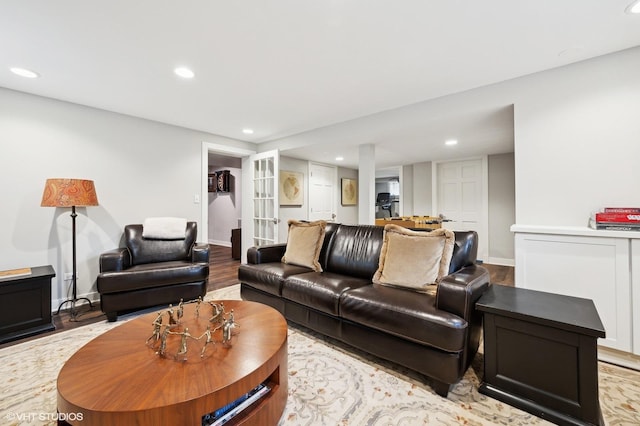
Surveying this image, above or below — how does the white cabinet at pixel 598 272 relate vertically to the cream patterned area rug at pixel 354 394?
above

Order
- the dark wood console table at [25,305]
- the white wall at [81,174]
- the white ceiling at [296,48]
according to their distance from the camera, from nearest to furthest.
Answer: the white ceiling at [296,48] < the dark wood console table at [25,305] < the white wall at [81,174]

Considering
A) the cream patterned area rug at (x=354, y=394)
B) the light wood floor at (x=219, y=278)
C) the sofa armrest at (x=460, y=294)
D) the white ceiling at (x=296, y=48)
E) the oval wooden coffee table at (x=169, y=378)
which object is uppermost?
the white ceiling at (x=296, y=48)

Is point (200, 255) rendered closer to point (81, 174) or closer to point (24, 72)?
point (81, 174)

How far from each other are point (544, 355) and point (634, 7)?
6.97 feet

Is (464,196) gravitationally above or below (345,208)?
above

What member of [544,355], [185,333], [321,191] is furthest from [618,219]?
[321,191]

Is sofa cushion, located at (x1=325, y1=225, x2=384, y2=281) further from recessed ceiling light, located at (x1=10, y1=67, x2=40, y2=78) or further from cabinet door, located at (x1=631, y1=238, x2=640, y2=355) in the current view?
recessed ceiling light, located at (x1=10, y1=67, x2=40, y2=78)

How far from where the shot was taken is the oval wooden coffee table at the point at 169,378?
933 millimetres

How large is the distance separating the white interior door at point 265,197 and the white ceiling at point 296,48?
138 cm

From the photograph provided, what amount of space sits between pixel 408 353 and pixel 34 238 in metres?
3.81

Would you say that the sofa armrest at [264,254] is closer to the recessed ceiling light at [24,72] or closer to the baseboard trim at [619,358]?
the recessed ceiling light at [24,72]

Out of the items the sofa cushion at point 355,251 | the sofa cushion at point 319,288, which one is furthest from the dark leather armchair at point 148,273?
the sofa cushion at point 355,251

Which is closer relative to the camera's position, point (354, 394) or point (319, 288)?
point (354, 394)

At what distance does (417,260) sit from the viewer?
2.08m
